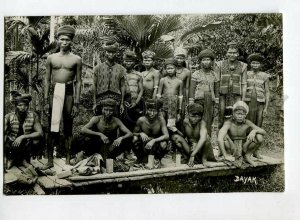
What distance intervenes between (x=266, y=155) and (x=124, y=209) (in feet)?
1.91

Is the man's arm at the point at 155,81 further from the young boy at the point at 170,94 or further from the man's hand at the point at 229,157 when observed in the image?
the man's hand at the point at 229,157

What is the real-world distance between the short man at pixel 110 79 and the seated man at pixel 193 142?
0.25 m

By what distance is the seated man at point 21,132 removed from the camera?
1523 millimetres

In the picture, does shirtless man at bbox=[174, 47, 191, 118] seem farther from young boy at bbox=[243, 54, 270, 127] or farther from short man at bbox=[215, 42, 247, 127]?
young boy at bbox=[243, 54, 270, 127]

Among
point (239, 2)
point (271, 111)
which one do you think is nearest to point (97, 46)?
point (239, 2)

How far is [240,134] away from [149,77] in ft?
1.36

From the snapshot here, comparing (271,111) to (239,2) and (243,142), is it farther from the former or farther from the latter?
(239,2)

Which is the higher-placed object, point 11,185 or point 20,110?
point 20,110

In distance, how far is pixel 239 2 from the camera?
1558mm

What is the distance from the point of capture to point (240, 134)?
155 cm

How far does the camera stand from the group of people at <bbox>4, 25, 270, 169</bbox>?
5.02ft

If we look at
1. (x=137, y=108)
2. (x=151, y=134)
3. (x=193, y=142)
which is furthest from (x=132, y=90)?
(x=193, y=142)
